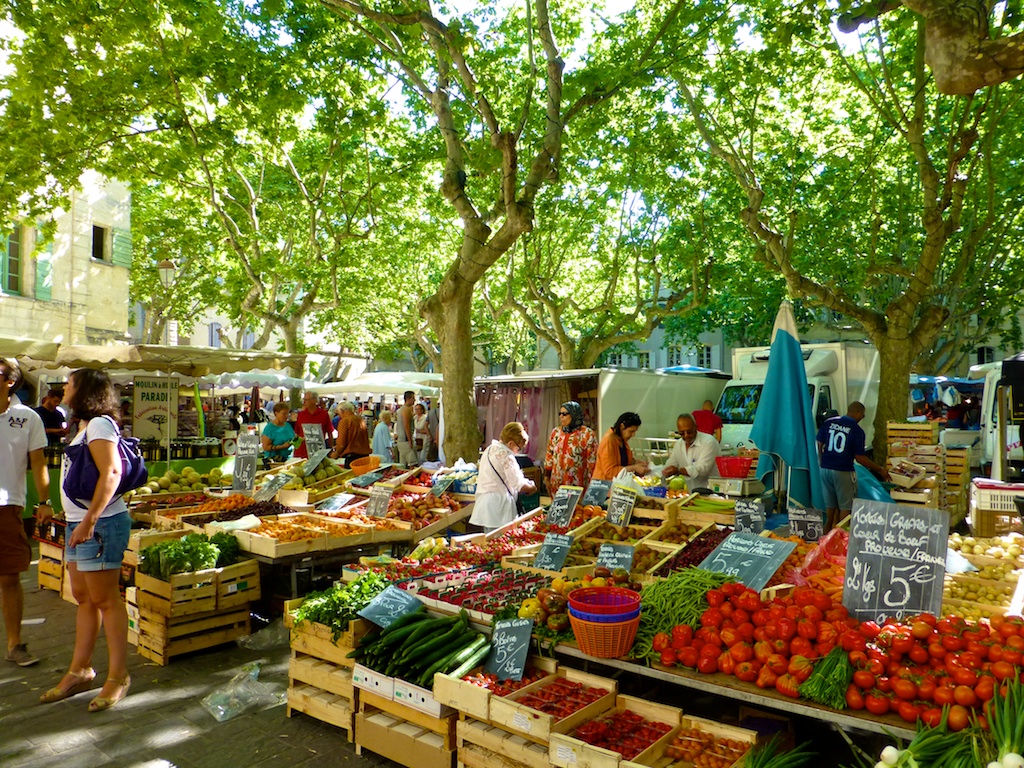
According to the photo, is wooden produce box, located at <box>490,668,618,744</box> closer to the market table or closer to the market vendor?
the market table

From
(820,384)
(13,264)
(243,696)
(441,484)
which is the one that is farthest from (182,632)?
(13,264)

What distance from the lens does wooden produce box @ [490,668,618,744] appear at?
3.23m

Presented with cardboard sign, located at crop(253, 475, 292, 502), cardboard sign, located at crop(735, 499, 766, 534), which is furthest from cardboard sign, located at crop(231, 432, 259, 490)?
cardboard sign, located at crop(735, 499, 766, 534)

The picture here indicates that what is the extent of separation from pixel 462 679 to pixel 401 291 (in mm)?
22725

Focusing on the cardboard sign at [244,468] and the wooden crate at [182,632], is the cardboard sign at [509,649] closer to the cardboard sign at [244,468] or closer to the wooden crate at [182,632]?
the wooden crate at [182,632]

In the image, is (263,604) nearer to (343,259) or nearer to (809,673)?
(809,673)

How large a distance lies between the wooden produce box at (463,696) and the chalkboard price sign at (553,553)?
1398 millimetres

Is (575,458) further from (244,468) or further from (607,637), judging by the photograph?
(607,637)

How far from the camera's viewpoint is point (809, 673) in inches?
119

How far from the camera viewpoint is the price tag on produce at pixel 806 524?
5.30 metres

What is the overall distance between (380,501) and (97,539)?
3023mm

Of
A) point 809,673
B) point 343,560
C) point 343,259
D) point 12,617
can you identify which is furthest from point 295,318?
point 809,673

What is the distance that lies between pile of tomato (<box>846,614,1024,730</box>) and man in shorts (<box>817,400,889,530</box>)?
18.0ft

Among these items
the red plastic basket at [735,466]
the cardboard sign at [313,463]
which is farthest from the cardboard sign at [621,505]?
the cardboard sign at [313,463]
